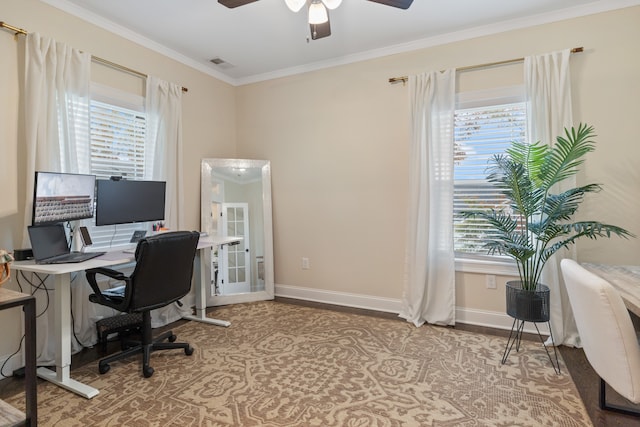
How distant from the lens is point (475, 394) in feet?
6.94

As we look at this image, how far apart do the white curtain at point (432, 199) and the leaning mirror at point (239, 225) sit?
181 centimetres

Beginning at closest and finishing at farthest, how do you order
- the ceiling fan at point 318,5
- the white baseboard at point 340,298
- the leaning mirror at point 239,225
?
the ceiling fan at point 318,5
the white baseboard at point 340,298
the leaning mirror at point 239,225

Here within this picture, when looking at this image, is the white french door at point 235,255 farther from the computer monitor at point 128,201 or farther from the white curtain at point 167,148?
the computer monitor at point 128,201

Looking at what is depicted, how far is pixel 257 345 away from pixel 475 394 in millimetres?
1661

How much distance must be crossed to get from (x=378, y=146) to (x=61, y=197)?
9.33 feet

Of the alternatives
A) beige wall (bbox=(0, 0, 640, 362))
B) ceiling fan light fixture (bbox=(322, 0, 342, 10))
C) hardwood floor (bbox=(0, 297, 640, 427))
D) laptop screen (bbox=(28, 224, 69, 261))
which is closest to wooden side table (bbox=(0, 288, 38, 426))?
laptop screen (bbox=(28, 224, 69, 261))

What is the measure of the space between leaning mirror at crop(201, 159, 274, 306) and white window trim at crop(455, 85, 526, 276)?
2.25 m

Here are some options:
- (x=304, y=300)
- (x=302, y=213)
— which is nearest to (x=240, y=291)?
(x=304, y=300)

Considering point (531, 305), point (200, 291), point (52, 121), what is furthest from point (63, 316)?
point (531, 305)

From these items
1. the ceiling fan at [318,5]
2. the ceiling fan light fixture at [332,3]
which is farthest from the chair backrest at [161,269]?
A: the ceiling fan light fixture at [332,3]

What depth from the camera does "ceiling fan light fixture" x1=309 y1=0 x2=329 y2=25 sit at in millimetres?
2111

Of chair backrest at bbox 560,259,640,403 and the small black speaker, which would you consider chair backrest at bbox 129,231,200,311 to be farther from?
chair backrest at bbox 560,259,640,403

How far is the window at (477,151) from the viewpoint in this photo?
122 inches

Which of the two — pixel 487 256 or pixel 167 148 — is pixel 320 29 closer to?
pixel 167 148
